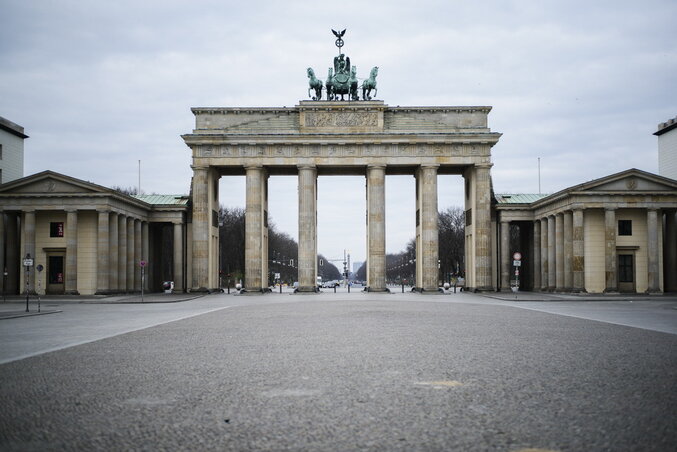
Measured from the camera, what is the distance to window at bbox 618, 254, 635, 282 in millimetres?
57844

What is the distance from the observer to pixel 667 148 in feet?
266

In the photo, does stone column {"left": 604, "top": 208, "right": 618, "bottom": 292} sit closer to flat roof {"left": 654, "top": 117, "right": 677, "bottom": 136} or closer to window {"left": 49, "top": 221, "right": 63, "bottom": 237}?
flat roof {"left": 654, "top": 117, "right": 677, "bottom": 136}

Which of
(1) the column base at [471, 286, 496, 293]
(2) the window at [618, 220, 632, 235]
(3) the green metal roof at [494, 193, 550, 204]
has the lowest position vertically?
(1) the column base at [471, 286, 496, 293]

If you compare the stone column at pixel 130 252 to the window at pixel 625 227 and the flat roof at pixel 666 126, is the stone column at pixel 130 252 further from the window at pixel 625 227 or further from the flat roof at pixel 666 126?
the flat roof at pixel 666 126

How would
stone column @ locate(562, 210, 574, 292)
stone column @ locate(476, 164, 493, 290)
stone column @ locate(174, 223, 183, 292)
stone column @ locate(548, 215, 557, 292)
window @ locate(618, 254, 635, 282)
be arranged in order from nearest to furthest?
stone column @ locate(562, 210, 574, 292)
window @ locate(618, 254, 635, 282)
stone column @ locate(548, 215, 557, 292)
stone column @ locate(476, 164, 493, 290)
stone column @ locate(174, 223, 183, 292)

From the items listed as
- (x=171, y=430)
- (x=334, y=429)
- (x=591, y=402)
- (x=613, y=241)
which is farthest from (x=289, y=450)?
(x=613, y=241)

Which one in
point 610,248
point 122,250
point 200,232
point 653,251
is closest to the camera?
point 653,251

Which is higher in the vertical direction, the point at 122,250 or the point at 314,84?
the point at 314,84

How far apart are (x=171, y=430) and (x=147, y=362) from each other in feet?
20.0

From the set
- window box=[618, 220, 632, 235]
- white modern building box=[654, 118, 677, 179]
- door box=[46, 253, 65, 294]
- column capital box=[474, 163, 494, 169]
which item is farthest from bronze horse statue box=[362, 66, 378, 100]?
white modern building box=[654, 118, 677, 179]

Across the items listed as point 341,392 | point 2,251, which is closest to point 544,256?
point 2,251

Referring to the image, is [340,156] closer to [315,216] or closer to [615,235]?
[315,216]

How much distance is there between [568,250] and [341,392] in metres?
51.7

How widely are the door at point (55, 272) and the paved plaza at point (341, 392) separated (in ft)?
144
